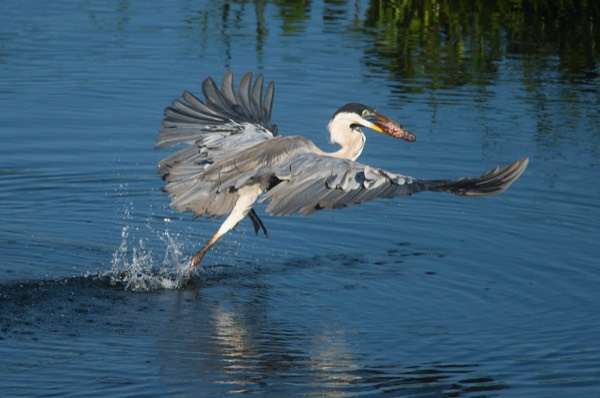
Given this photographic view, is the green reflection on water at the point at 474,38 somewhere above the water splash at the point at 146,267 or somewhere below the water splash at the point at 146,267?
above

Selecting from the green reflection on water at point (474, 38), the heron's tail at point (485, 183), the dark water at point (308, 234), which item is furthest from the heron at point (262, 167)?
the green reflection on water at point (474, 38)

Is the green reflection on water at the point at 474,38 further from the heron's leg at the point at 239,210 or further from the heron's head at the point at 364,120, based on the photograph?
the heron's leg at the point at 239,210

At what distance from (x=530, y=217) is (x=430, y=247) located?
4.19 ft

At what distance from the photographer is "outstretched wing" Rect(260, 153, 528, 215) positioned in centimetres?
766

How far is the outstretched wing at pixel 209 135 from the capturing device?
9.54m

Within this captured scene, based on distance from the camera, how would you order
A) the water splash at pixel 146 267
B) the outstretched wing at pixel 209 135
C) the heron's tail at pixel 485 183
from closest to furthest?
the heron's tail at pixel 485 183, the water splash at pixel 146 267, the outstretched wing at pixel 209 135

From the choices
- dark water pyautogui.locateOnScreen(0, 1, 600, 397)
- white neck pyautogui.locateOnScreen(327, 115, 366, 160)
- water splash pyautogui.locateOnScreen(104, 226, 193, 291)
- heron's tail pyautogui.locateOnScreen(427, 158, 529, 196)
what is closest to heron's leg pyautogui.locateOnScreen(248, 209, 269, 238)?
dark water pyautogui.locateOnScreen(0, 1, 600, 397)

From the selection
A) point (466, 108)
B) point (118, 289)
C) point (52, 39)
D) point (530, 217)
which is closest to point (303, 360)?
point (118, 289)

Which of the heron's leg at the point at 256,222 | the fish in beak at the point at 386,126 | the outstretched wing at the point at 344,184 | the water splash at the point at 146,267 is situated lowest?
the water splash at the point at 146,267

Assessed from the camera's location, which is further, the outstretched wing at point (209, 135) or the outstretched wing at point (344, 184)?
the outstretched wing at point (209, 135)

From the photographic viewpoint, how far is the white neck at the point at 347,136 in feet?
30.6

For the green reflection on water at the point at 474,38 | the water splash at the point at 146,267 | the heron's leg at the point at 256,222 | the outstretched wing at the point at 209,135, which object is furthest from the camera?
the green reflection on water at the point at 474,38

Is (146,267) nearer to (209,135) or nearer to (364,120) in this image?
(209,135)

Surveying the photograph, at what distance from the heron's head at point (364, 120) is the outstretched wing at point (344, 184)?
676 mm
